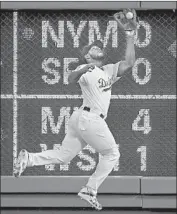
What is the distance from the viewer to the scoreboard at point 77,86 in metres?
11.7

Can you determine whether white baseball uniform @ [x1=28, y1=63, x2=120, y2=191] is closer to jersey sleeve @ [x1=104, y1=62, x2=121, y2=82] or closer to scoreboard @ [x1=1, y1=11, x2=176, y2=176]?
jersey sleeve @ [x1=104, y1=62, x2=121, y2=82]

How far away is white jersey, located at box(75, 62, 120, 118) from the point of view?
10289 mm

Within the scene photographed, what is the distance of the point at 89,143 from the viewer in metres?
10.4

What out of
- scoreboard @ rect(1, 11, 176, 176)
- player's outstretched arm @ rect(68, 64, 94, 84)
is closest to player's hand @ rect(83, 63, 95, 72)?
player's outstretched arm @ rect(68, 64, 94, 84)

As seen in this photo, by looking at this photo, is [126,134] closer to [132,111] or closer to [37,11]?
[132,111]

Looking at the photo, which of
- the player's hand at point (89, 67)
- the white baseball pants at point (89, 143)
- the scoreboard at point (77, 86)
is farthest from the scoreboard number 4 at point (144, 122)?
the player's hand at point (89, 67)

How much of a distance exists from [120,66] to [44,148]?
74.9 inches

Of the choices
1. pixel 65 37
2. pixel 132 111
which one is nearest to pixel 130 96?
pixel 132 111

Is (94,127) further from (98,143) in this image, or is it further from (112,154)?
(112,154)

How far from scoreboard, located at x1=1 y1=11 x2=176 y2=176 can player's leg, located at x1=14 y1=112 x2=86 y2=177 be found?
4.40 ft

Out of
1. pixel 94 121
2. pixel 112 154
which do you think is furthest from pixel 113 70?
pixel 112 154

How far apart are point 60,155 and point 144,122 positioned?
1.59 m

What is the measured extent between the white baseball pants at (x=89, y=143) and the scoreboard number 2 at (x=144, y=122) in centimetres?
141

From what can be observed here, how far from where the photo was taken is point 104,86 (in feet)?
33.8
